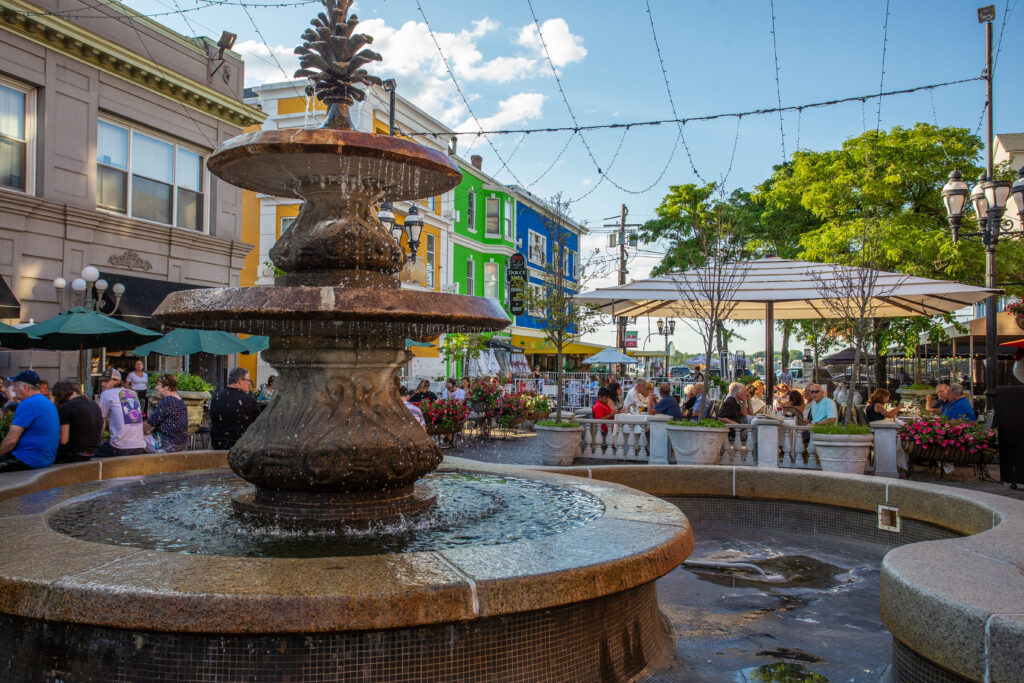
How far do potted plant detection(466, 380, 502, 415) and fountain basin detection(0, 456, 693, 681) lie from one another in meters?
13.9

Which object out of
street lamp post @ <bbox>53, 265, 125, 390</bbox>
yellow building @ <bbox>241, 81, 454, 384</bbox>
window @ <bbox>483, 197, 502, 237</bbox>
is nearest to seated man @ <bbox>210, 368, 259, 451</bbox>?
street lamp post @ <bbox>53, 265, 125, 390</bbox>

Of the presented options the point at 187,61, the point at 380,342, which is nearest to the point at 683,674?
the point at 380,342

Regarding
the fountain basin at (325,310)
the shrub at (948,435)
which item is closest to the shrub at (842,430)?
the shrub at (948,435)

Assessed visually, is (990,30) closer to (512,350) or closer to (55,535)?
(55,535)

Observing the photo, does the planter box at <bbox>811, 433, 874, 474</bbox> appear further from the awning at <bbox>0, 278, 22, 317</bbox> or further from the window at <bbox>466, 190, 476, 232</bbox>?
the window at <bbox>466, 190, 476, 232</bbox>

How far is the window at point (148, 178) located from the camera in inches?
693

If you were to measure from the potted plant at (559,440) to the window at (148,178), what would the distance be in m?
12.4

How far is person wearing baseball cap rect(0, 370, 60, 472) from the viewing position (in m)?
6.86

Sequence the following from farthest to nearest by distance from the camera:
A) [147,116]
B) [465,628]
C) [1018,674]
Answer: [147,116], [465,628], [1018,674]

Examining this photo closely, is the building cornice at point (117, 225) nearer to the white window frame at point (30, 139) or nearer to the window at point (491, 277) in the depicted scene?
the white window frame at point (30, 139)

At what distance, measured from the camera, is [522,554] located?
140 inches

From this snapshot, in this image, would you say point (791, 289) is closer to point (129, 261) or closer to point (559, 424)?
point (559, 424)

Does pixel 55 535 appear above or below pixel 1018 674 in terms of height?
above

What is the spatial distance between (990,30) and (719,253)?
8.14 m
